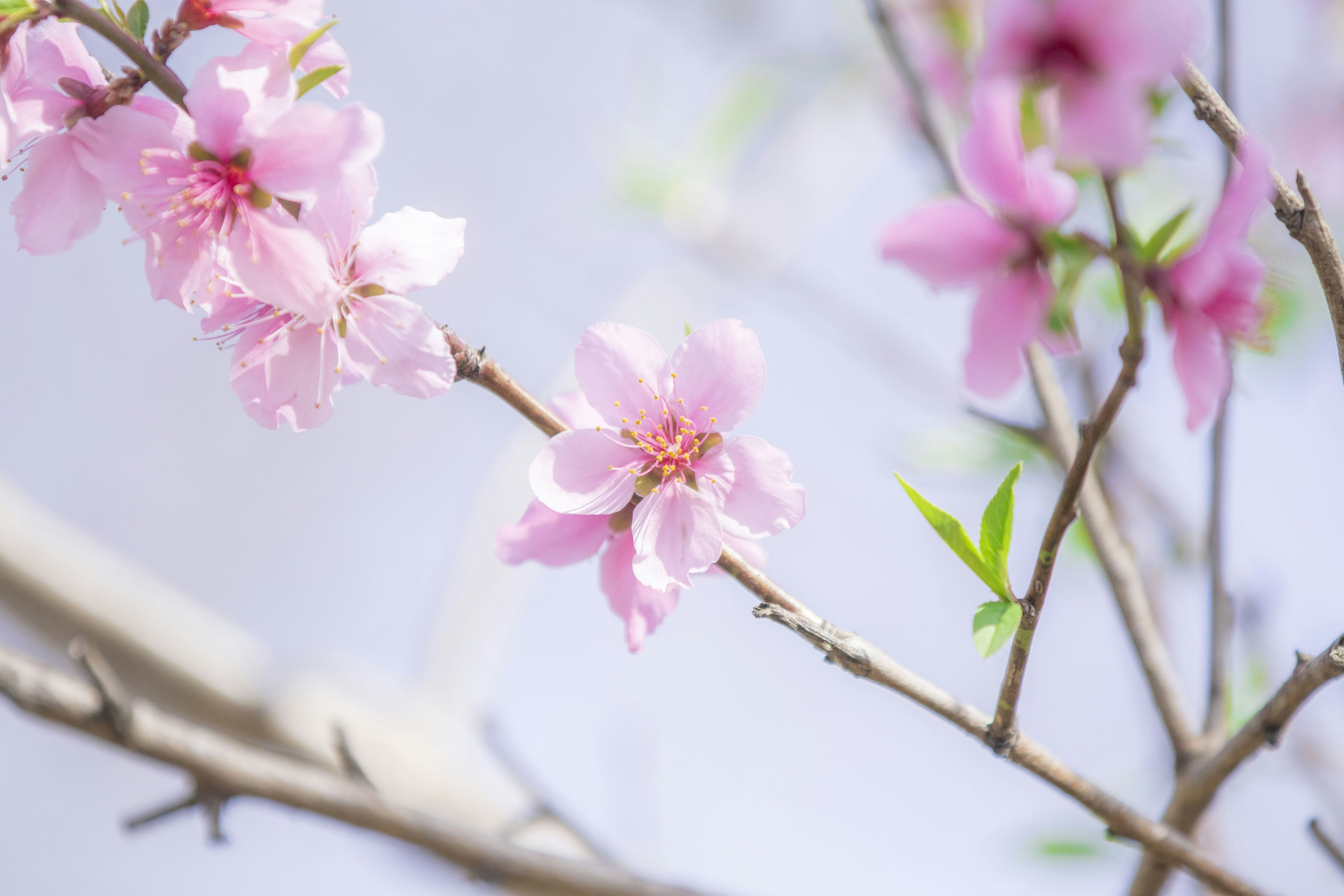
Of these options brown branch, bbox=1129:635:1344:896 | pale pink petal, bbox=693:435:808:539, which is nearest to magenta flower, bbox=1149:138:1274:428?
brown branch, bbox=1129:635:1344:896

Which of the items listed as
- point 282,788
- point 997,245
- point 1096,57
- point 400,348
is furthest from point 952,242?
point 282,788

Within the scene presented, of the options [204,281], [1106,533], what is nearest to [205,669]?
[204,281]

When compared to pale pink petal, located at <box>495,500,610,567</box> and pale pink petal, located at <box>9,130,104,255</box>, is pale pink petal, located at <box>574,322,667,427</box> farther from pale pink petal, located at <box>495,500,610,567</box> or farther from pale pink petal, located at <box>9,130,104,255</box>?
pale pink petal, located at <box>9,130,104,255</box>

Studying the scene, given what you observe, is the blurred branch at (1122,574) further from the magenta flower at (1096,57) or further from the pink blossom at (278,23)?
the pink blossom at (278,23)

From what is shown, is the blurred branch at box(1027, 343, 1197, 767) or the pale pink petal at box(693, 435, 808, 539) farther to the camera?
the blurred branch at box(1027, 343, 1197, 767)

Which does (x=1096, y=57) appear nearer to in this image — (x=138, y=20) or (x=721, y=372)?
(x=721, y=372)

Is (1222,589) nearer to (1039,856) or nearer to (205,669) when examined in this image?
(1039,856)

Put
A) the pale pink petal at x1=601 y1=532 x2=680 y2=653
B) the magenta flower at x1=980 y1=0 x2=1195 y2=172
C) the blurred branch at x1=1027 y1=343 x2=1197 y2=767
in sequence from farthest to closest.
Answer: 1. the blurred branch at x1=1027 y1=343 x2=1197 y2=767
2. the pale pink petal at x1=601 y1=532 x2=680 y2=653
3. the magenta flower at x1=980 y1=0 x2=1195 y2=172
